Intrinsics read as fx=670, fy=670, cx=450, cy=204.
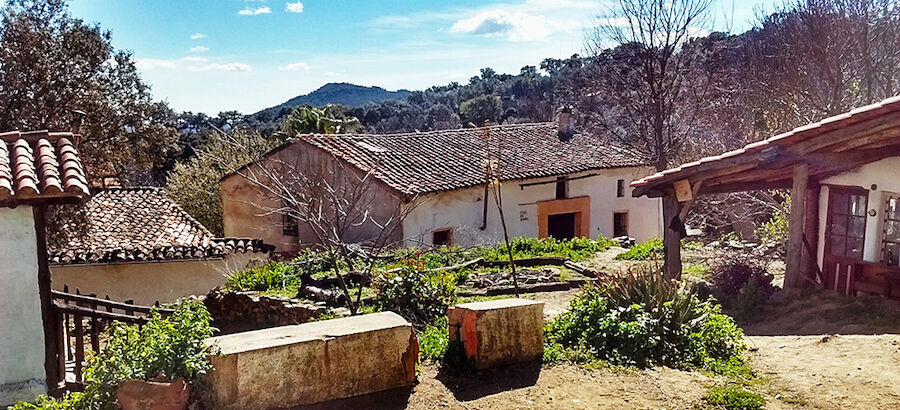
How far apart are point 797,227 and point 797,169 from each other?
32.6 inches

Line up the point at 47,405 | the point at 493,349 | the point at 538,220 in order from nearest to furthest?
the point at 47,405 < the point at 493,349 < the point at 538,220

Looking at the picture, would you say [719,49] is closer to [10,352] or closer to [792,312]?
[792,312]

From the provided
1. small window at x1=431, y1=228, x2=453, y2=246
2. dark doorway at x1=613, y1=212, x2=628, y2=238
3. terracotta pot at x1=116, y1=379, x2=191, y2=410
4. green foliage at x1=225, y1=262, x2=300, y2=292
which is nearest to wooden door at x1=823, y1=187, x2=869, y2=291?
green foliage at x1=225, y1=262, x2=300, y2=292

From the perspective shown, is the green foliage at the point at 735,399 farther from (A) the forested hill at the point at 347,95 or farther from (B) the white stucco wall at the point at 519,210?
(A) the forested hill at the point at 347,95

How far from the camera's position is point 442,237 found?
739 inches

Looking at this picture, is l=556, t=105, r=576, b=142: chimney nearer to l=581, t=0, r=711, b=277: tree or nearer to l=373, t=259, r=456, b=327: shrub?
l=581, t=0, r=711, b=277: tree

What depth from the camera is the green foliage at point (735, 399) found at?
4824 millimetres

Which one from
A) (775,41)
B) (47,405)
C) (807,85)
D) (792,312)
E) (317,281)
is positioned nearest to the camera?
(47,405)

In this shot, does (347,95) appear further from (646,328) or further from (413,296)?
(646,328)

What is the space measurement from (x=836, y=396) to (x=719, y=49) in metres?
19.4

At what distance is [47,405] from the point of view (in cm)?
445

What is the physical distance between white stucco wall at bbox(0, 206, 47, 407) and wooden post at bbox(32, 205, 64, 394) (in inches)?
1.4

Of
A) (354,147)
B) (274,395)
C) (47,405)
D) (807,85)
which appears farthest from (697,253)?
(47,405)

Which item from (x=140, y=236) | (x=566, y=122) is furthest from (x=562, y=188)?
(x=140, y=236)
